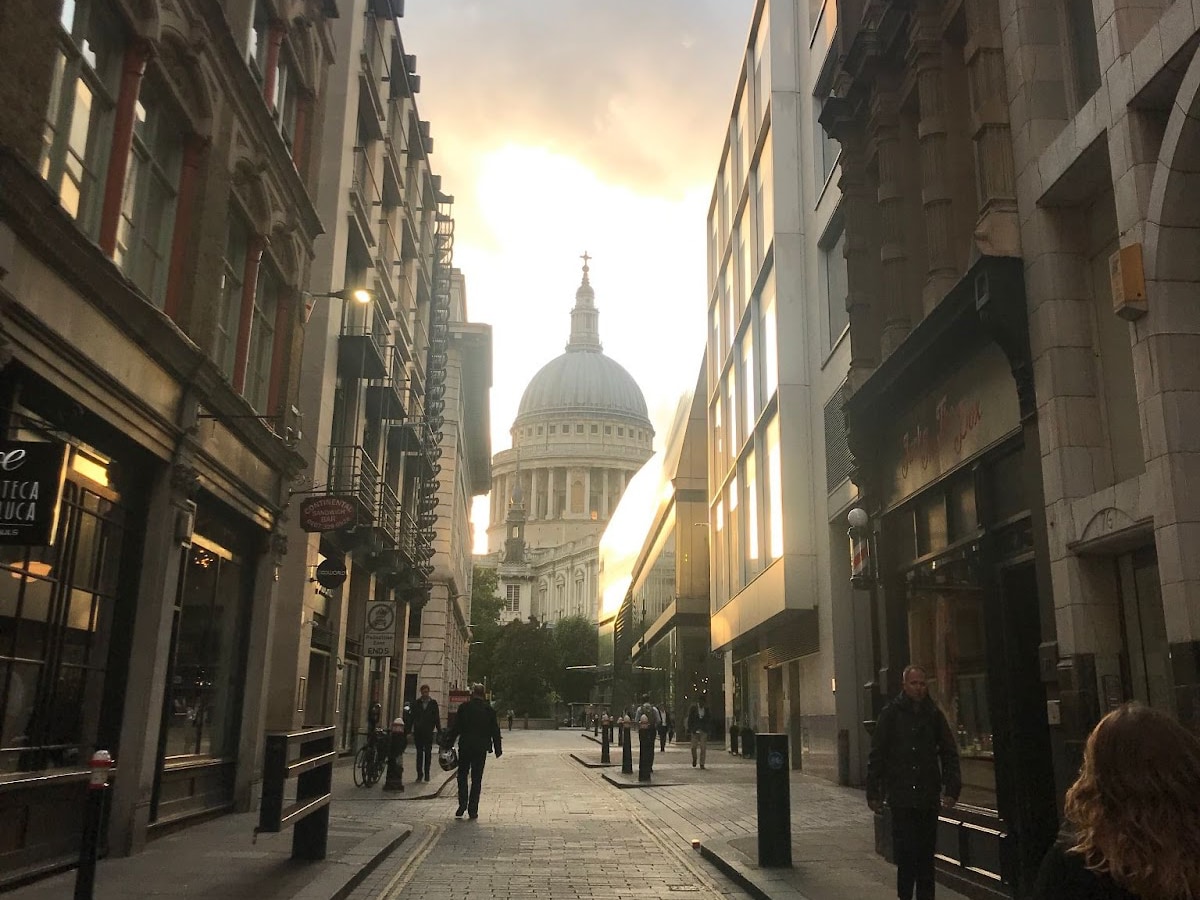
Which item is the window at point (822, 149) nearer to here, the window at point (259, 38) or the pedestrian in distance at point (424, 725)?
the window at point (259, 38)

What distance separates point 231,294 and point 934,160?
30.3ft

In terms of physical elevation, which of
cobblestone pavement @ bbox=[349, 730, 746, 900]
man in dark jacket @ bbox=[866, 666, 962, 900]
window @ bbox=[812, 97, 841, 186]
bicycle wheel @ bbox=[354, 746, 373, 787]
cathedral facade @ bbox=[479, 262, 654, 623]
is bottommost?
cobblestone pavement @ bbox=[349, 730, 746, 900]

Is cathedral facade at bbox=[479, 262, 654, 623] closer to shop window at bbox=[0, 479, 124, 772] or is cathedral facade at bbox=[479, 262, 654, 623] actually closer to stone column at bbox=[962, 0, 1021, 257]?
shop window at bbox=[0, 479, 124, 772]

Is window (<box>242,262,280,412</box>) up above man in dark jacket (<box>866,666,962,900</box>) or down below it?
above

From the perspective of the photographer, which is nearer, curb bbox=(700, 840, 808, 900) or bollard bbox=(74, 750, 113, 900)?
bollard bbox=(74, 750, 113, 900)

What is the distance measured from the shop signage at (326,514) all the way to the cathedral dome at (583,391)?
155832 mm

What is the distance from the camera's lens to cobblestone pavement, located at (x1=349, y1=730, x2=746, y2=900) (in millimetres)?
9641

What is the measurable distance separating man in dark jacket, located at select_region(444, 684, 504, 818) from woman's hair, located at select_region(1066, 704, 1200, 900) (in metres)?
13.4

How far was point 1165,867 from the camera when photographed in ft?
7.94

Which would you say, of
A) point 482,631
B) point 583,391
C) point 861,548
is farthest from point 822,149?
point 583,391

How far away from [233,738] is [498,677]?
271 ft

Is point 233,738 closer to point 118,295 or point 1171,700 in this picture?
point 118,295

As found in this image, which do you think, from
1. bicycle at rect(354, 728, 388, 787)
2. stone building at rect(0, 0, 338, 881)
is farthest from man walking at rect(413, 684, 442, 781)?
stone building at rect(0, 0, 338, 881)

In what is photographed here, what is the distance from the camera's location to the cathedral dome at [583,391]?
175 meters
